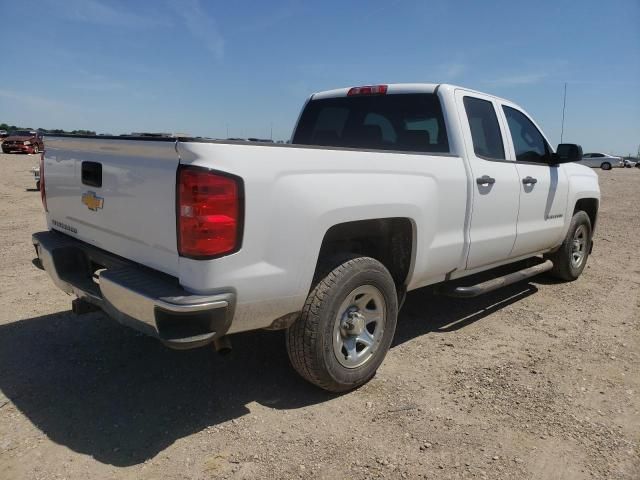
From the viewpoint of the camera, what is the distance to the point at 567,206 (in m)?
5.46

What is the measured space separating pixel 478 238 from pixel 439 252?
1.80ft

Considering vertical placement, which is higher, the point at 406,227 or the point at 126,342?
the point at 406,227

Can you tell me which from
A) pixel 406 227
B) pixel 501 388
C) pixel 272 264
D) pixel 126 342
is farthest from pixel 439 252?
pixel 126 342

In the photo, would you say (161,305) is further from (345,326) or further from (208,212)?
(345,326)

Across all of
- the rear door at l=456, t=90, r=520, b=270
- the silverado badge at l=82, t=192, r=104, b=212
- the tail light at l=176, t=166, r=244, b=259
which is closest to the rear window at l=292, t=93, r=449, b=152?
the rear door at l=456, t=90, r=520, b=270

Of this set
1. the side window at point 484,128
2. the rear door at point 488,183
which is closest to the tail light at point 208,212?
the rear door at point 488,183

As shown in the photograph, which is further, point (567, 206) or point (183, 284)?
point (567, 206)

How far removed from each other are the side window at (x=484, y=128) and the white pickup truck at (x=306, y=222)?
0.06 feet

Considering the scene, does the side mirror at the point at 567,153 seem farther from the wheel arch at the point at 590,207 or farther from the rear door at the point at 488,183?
the wheel arch at the point at 590,207

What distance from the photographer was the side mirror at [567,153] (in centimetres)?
503

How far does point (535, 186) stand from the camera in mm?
4777

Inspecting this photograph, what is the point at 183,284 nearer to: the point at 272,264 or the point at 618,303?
the point at 272,264

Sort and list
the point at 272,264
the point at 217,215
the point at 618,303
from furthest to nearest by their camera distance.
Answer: the point at 618,303
the point at 272,264
the point at 217,215

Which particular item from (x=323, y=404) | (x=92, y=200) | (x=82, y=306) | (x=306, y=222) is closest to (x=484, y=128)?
(x=306, y=222)
